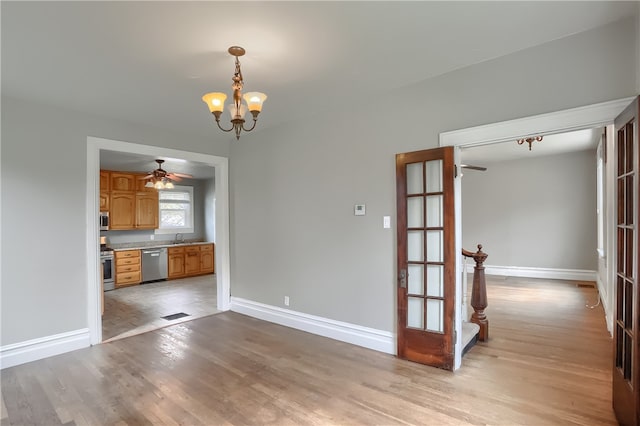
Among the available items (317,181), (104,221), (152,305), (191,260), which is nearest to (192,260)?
(191,260)

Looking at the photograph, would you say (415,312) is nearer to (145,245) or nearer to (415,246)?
(415,246)

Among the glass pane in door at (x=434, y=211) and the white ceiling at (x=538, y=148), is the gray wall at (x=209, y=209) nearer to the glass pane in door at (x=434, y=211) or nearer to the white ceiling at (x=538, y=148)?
the white ceiling at (x=538, y=148)

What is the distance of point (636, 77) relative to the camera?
87.7 inches

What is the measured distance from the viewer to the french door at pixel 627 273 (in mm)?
1916

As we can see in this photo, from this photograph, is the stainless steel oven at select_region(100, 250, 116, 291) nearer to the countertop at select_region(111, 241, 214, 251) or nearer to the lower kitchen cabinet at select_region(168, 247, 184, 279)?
the countertop at select_region(111, 241, 214, 251)

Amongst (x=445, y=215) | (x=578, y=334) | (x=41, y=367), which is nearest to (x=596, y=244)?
(x=578, y=334)

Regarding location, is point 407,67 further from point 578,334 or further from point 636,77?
point 578,334

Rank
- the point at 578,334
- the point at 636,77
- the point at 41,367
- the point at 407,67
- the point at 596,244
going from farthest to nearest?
the point at 596,244 → the point at 578,334 → the point at 41,367 → the point at 407,67 → the point at 636,77

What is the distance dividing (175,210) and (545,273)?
929cm

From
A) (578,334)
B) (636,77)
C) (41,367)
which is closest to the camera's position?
(636,77)

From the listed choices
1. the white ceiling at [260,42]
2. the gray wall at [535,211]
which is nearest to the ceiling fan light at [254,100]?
the white ceiling at [260,42]

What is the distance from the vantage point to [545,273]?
7.64 m

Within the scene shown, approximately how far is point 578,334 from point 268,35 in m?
4.71

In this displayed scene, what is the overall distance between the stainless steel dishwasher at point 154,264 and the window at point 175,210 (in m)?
0.89
